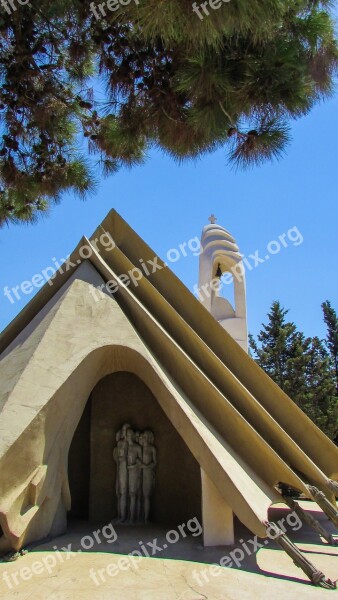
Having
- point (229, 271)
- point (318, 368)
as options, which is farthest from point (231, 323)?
point (318, 368)

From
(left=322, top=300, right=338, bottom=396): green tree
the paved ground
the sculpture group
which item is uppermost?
(left=322, top=300, right=338, bottom=396): green tree

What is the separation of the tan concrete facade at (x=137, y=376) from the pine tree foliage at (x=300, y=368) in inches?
630

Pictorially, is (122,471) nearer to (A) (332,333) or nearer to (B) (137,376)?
(B) (137,376)

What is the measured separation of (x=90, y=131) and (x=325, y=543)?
23.0 feet

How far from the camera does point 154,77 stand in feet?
17.3

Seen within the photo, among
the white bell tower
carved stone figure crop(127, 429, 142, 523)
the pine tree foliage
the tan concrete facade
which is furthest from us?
the pine tree foliage

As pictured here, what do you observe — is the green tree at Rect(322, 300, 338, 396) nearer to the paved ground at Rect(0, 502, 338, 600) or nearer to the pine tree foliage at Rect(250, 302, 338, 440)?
the pine tree foliage at Rect(250, 302, 338, 440)

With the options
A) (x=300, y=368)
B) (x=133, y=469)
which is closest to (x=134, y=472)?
(x=133, y=469)

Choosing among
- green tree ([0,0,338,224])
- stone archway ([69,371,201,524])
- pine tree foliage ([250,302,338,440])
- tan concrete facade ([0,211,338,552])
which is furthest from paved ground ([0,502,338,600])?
pine tree foliage ([250,302,338,440])

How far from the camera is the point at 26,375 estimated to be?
6098 mm

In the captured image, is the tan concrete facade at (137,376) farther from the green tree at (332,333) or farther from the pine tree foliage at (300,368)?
the green tree at (332,333)

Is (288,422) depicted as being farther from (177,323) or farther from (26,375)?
(26,375)

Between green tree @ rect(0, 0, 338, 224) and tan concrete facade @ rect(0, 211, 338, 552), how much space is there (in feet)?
6.80

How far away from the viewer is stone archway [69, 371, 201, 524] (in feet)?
26.0
